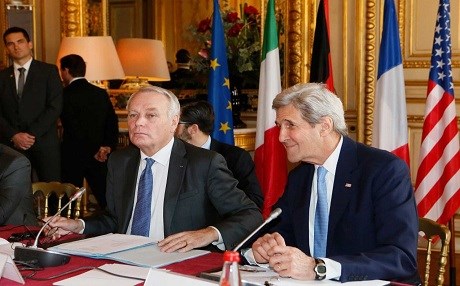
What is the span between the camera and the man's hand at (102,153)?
18.5 feet

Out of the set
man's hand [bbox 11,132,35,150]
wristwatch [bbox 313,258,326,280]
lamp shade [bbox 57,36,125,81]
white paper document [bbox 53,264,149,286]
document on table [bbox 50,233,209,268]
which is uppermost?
lamp shade [bbox 57,36,125,81]

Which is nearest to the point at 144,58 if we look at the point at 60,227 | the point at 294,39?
the point at 294,39

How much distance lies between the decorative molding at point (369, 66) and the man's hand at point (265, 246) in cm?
327

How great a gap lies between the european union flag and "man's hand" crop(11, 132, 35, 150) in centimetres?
126

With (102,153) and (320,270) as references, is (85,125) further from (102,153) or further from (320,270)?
(320,270)

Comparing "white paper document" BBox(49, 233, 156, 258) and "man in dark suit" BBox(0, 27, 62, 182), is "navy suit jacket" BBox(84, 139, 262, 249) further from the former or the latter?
"man in dark suit" BBox(0, 27, 62, 182)

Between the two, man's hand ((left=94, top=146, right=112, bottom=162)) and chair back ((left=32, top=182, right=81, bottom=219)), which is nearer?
chair back ((left=32, top=182, right=81, bottom=219))

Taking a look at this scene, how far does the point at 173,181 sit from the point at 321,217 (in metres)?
0.63

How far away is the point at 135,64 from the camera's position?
638 cm

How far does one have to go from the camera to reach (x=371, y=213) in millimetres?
2365

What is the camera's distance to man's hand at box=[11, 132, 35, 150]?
5262 mm

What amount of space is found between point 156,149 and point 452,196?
2318mm

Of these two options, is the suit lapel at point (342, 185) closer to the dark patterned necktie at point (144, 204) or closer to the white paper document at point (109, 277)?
the white paper document at point (109, 277)

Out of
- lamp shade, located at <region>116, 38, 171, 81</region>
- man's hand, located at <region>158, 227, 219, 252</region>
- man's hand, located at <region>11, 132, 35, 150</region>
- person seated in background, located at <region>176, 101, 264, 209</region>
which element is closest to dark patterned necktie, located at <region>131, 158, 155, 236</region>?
man's hand, located at <region>158, 227, 219, 252</region>
